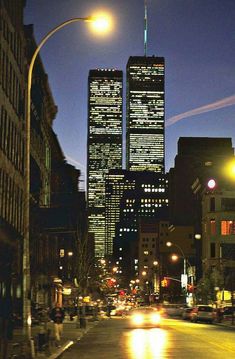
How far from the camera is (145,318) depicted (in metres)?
51.0

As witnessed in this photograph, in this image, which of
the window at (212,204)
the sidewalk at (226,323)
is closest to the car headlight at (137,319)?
the sidewalk at (226,323)

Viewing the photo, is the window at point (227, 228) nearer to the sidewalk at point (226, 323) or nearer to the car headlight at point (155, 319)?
the sidewalk at point (226, 323)

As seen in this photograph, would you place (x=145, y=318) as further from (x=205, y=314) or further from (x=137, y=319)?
(x=205, y=314)

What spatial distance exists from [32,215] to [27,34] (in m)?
16.0

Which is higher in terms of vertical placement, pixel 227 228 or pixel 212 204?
pixel 212 204

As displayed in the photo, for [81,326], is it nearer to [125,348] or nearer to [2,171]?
[2,171]

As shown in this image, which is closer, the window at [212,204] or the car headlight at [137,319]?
the car headlight at [137,319]

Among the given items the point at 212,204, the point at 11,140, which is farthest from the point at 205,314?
the point at 212,204

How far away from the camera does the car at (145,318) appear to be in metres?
50.6

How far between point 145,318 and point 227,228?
196 ft

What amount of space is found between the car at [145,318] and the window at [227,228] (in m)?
58.1

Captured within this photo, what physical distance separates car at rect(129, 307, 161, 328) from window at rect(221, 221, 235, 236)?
58105 millimetres

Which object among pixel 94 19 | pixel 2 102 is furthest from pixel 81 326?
pixel 94 19

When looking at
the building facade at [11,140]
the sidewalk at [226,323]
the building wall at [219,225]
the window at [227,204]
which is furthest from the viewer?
the window at [227,204]
